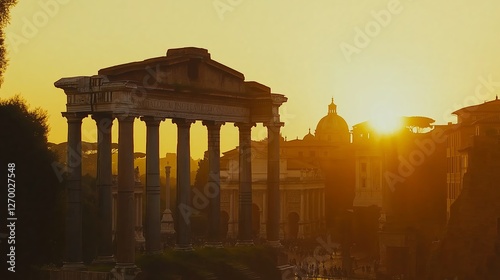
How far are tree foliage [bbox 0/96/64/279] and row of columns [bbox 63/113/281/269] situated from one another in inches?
68.3

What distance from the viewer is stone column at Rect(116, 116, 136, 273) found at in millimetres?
28906

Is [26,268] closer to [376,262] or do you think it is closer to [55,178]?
[55,178]

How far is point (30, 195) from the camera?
32531 mm

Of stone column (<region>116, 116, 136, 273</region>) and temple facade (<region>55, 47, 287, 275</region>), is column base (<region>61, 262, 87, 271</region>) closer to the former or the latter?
temple facade (<region>55, 47, 287, 275</region>)

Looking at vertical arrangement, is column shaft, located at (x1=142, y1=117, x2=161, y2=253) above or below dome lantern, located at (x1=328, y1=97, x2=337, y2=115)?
below

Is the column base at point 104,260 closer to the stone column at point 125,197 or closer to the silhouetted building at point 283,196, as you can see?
the stone column at point 125,197

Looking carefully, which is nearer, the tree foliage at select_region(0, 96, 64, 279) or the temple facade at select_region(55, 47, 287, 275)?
the temple facade at select_region(55, 47, 287, 275)

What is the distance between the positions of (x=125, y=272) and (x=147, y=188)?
2.88m

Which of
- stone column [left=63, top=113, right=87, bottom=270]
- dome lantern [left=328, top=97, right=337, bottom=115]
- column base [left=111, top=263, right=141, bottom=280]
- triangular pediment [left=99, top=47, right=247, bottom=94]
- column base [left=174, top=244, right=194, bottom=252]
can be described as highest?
dome lantern [left=328, top=97, right=337, bottom=115]

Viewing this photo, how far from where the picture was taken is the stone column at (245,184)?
34.7 metres

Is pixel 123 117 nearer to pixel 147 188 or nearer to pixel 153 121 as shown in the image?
pixel 153 121

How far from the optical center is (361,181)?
312 ft

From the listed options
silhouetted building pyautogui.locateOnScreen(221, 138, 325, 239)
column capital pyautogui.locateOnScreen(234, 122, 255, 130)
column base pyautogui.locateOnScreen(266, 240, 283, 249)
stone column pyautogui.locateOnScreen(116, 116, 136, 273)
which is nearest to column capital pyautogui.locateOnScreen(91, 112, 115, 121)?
stone column pyautogui.locateOnScreen(116, 116, 136, 273)

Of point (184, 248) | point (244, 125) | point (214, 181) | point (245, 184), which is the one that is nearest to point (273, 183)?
point (245, 184)
